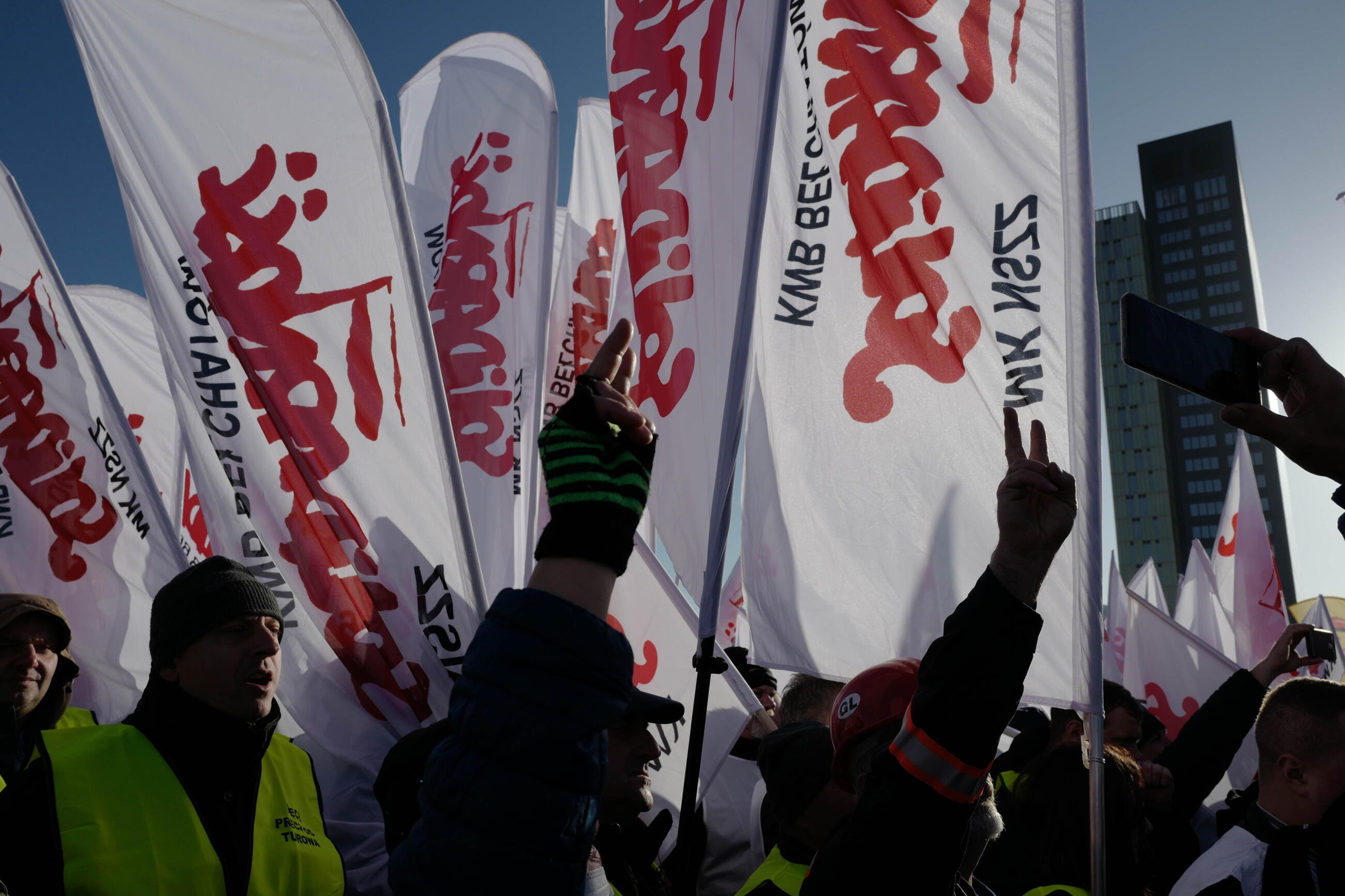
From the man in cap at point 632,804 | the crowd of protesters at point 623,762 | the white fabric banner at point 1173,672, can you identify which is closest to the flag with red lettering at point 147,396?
the crowd of protesters at point 623,762

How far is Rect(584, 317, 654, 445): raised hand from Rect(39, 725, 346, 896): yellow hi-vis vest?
1.57 meters

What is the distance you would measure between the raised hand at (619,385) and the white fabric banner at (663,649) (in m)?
2.59

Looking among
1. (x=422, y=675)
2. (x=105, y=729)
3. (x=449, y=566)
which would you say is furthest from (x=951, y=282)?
(x=105, y=729)

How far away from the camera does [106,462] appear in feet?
15.7

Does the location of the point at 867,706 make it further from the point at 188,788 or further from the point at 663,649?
the point at 663,649

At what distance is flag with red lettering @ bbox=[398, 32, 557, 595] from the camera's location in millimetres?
5270

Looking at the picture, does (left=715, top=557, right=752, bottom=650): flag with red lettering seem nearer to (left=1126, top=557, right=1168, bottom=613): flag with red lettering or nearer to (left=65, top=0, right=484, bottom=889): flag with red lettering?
(left=65, top=0, right=484, bottom=889): flag with red lettering

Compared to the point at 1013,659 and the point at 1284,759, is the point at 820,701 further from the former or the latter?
the point at 1013,659

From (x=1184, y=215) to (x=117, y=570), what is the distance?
374ft

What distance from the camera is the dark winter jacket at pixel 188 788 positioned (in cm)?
204

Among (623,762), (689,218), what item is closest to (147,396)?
(689,218)

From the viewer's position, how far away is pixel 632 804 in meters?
3.09

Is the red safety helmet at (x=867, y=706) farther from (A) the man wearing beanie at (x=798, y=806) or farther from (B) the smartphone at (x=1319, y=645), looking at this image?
(B) the smartphone at (x=1319, y=645)

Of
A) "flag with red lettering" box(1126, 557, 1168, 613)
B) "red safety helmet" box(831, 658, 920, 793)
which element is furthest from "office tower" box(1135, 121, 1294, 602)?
"red safety helmet" box(831, 658, 920, 793)
